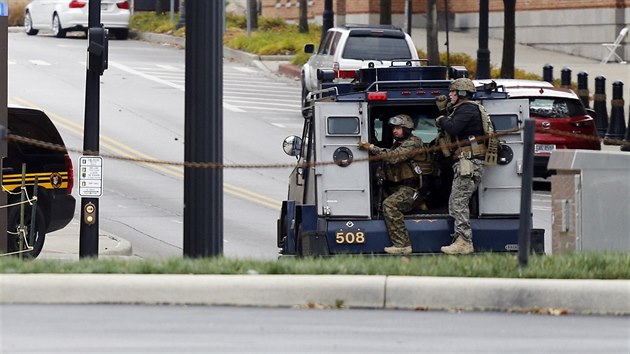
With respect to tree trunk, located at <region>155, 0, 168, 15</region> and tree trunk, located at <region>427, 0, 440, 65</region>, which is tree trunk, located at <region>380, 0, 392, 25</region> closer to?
tree trunk, located at <region>427, 0, 440, 65</region>

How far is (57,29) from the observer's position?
1764 inches

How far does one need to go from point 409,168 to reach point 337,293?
4062mm

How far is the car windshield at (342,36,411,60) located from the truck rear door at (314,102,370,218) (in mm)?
14589

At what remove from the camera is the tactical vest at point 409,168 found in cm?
1313

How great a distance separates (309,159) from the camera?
44.5ft

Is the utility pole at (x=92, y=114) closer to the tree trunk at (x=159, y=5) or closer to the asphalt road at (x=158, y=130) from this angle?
the tree trunk at (x=159, y=5)

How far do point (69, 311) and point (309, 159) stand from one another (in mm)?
4901

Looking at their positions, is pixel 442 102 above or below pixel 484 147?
above

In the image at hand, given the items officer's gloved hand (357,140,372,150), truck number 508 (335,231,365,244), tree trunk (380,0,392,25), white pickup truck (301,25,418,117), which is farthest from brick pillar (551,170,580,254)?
tree trunk (380,0,392,25)

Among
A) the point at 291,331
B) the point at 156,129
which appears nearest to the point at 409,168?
the point at 291,331

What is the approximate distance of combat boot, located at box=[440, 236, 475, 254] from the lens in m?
12.7

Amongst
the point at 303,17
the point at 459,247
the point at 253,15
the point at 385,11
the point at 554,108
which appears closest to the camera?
the point at 459,247

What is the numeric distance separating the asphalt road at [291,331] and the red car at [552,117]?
42.5 feet

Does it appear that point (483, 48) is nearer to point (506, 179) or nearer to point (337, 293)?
point (506, 179)
